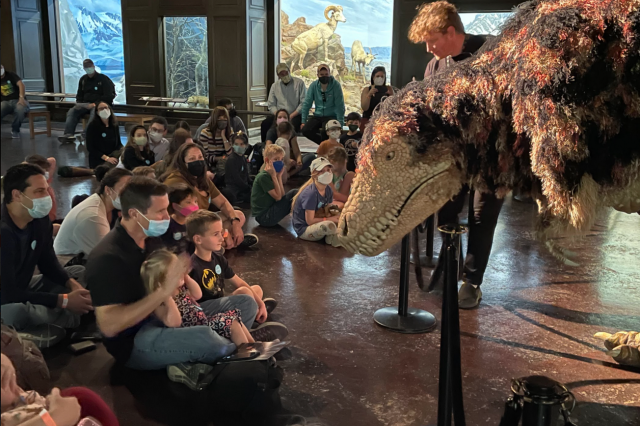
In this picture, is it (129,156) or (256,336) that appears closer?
(256,336)

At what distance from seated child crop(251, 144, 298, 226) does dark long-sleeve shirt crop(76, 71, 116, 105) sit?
527cm

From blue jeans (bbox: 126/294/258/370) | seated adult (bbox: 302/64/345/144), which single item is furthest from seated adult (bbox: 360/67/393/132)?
blue jeans (bbox: 126/294/258/370)

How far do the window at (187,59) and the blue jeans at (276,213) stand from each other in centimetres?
654

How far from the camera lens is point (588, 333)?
3094mm

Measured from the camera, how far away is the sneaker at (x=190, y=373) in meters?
2.45

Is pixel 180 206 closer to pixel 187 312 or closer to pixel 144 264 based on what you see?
pixel 187 312

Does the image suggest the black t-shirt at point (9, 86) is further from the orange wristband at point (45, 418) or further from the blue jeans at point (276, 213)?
the blue jeans at point (276, 213)

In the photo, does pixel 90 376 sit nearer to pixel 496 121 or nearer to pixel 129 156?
pixel 496 121

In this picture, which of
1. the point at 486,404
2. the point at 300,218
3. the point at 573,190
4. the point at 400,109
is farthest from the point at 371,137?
the point at 300,218

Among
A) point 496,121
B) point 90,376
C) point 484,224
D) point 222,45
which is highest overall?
point 222,45

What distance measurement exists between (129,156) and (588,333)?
164 inches

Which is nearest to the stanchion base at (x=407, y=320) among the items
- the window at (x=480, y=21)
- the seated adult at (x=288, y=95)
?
the seated adult at (x=288, y=95)

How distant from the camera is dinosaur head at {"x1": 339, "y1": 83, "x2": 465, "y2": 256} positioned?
60.4 inches

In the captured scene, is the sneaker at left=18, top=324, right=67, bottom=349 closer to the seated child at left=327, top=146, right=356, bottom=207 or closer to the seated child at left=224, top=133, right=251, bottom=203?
the seated child at left=327, top=146, right=356, bottom=207
